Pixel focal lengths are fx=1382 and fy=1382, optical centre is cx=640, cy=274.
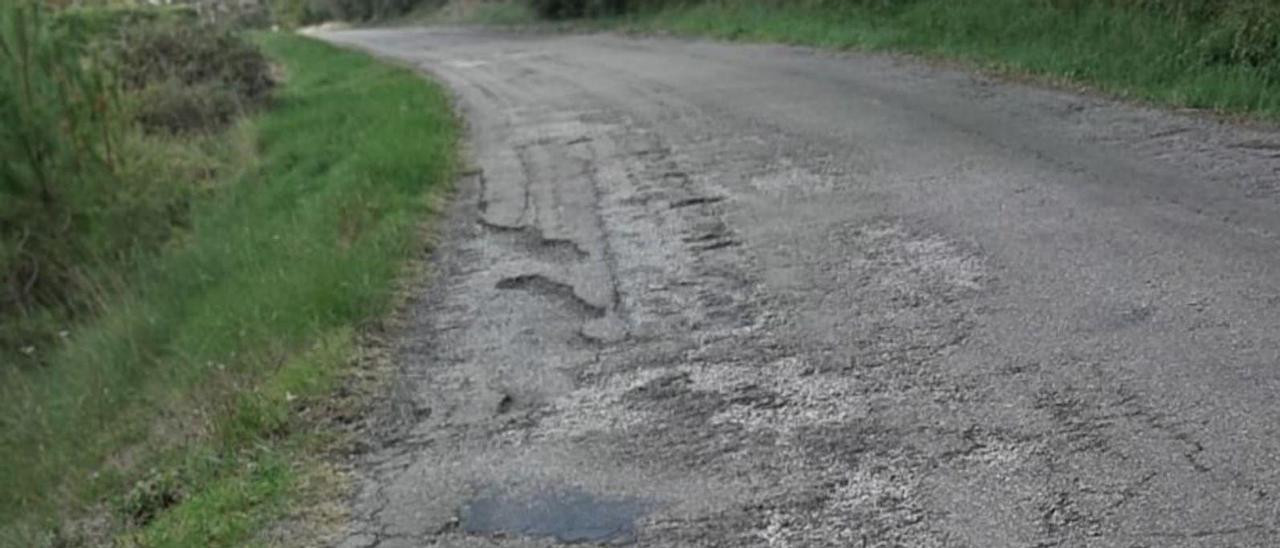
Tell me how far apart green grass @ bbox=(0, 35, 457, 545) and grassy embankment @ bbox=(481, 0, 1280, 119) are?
5671 mm

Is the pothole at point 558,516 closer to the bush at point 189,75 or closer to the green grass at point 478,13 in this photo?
the bush at point 189,75

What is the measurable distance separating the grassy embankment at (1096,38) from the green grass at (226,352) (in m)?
5.67

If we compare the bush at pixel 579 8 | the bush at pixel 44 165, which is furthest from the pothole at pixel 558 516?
the bush at pixel 579 8

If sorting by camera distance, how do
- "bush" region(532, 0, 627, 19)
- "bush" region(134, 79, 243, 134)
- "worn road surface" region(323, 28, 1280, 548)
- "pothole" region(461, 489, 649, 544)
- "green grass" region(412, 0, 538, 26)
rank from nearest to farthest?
"worn road surface" region(323, 28, 1280, 548) < "pothole" region(461, 489, 649, 544) < "bush" region(134, 79, 243, 134) < "bush" region(532, 0, 627, 19) < "green grass" region(412, 0, 538, 26)

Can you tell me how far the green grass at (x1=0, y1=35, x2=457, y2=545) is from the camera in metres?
5.71

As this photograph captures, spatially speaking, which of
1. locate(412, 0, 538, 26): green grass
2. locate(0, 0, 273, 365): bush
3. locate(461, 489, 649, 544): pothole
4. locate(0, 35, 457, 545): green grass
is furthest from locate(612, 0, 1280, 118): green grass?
locate(412, 0, 538, 26): green grass

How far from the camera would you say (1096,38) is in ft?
45.1

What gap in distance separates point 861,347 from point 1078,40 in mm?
9056

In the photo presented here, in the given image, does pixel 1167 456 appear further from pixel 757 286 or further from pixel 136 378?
pixel 136 378

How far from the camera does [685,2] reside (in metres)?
27.2

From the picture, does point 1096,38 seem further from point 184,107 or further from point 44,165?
point 184,107

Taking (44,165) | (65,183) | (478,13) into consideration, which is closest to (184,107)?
(65,183)

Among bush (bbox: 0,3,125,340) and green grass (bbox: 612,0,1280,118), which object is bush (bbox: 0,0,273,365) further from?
green grass (bbox: 612,0,1280,118)

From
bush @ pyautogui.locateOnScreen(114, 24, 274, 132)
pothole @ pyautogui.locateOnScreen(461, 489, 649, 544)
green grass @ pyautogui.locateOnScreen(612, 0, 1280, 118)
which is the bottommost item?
bush @ pyautogui.locateOnScreen(114, 24, 274, 132)
